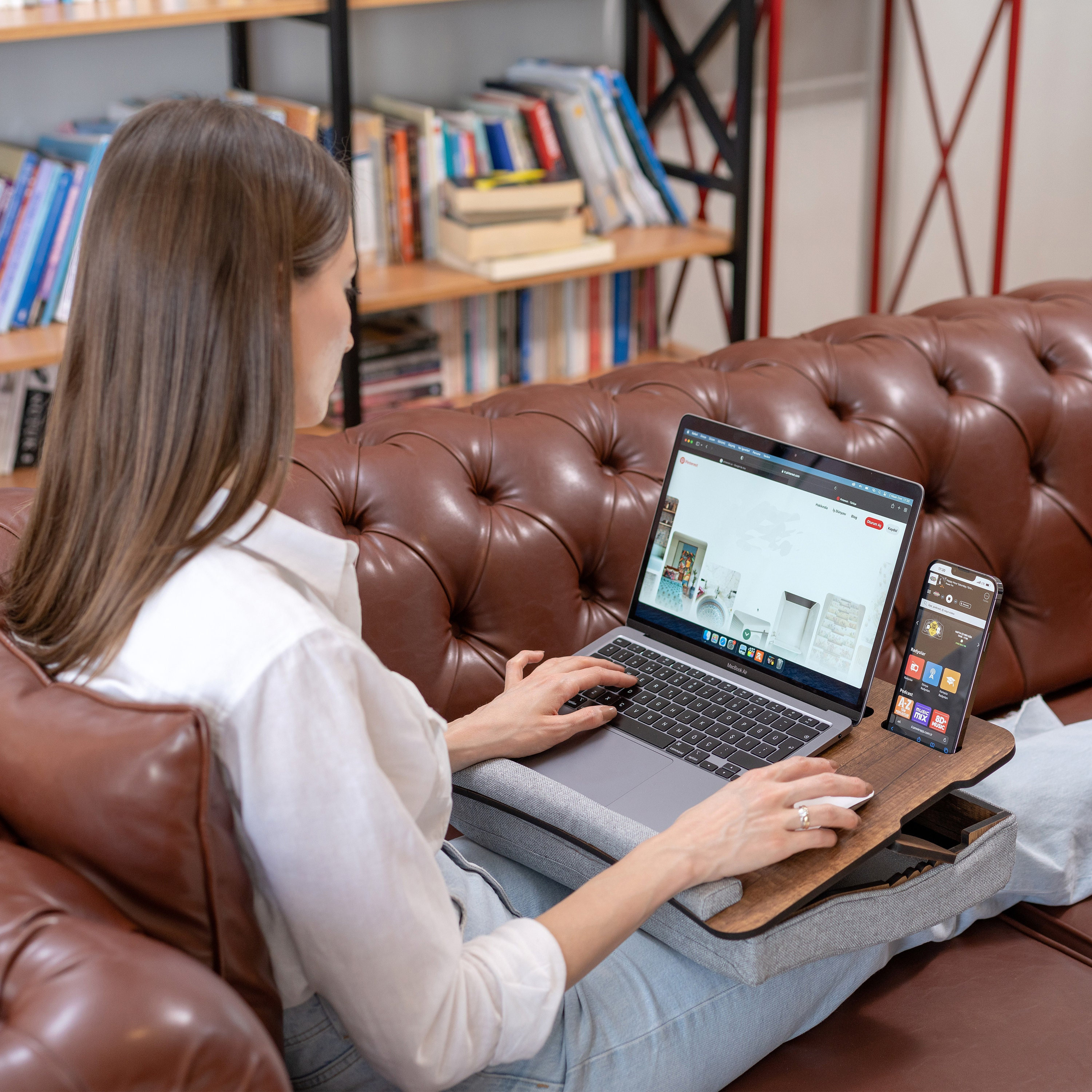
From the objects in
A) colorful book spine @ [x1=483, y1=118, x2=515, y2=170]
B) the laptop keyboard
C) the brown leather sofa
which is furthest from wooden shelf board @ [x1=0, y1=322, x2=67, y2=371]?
the laptop keyboard

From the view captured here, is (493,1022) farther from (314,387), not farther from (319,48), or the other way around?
(319,48)

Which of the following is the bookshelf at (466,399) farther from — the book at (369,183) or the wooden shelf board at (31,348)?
the book at (369,183)

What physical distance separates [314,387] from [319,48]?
6.42ft

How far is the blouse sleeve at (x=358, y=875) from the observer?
0.79 meters

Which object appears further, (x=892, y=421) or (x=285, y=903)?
(x=892, y=421)

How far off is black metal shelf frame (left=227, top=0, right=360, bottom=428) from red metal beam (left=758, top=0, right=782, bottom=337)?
88 centimetres

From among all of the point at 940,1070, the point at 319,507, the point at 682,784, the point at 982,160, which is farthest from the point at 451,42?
the point at 940,1070

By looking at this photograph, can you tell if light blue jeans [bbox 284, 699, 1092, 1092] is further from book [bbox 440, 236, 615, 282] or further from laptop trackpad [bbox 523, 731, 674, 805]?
book [bbox 440, 236, 615, 282]

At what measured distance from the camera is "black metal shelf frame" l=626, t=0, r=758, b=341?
106 inches

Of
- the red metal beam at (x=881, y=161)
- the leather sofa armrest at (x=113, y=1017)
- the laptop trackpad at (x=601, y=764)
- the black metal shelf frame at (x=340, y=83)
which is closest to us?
the leather sofa armrest at (x=113, y=1017)

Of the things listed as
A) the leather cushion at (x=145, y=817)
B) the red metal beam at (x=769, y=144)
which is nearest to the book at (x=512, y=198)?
the red metal beam at (x=769, y=144)

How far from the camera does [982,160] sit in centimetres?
335

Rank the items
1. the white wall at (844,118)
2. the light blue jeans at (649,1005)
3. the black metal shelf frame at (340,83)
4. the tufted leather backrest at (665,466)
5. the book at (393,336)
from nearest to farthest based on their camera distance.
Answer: the light blue jeans at (649,1005) → the tufted leather backrest at (665,466) → the black metal shelf frame at (340,83) → the book at (393,336) → the white wall at (844,118)

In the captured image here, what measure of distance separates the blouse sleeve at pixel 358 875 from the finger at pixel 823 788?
28cm
